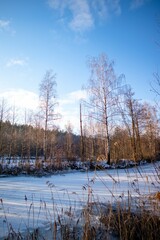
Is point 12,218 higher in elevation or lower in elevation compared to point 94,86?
lower

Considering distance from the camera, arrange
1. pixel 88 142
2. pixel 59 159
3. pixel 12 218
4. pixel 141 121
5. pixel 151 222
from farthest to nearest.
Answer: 1. pixel 88 142
2. pixel 141 121
3. pixel 59 159
4. pixel 12 218
5. pixel 151 222

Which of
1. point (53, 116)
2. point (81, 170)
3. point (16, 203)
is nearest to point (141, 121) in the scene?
point (53, 116)

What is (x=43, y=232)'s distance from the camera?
2639 millimetres

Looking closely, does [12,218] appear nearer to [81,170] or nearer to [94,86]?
[81,170]

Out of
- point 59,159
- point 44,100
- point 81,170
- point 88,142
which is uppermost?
point 44,100

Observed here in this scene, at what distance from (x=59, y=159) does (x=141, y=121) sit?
44.9 feet

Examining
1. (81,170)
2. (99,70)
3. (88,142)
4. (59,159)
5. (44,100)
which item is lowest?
(81,170)

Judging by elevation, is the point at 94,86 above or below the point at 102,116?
above

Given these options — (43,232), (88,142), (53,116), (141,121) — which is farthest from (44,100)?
(88,142)

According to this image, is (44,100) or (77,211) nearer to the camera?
(77,211)

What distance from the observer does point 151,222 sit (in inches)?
101

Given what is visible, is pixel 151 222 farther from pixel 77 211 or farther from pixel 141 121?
pixel 141 121

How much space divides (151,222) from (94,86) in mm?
15189

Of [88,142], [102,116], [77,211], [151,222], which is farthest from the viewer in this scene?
[88,142]
